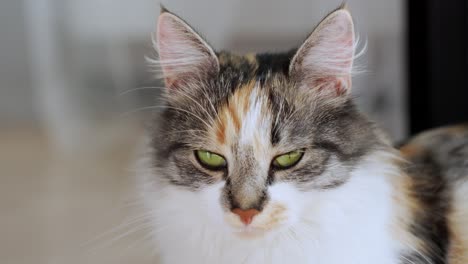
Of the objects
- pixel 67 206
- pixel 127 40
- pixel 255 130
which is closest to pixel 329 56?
pixel 255 130

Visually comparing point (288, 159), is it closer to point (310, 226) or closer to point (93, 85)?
point (310, 226)

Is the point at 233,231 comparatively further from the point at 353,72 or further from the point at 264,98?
the point at 353,72

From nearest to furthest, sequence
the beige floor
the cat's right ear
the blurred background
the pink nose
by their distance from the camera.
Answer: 1. the pink nose
2. the cat's right ear
3. the beige floor
4. the blurred background

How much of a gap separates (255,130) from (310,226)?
0.68 feet

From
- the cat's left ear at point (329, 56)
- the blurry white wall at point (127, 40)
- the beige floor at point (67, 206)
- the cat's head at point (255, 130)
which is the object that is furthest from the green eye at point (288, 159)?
the blurry white wall at point (127, 40)

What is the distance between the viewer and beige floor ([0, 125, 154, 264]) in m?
1.74

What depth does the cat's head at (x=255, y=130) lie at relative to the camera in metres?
1.04

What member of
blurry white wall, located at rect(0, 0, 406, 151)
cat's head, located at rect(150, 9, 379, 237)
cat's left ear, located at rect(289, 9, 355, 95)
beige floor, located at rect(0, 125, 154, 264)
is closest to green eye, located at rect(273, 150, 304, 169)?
cat's head, located at rect(150, 9, 379, 237)

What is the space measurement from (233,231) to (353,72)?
15.1 inches

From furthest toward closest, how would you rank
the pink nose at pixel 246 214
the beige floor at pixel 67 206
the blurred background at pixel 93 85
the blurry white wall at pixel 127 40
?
1. the blurry white wall at pixel 127 40
2. the blurred background at pixel 93 85
3. the beige floor at pixel 67 206
4. the pink nose at pixel 246 214

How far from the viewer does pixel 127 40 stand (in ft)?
10.7

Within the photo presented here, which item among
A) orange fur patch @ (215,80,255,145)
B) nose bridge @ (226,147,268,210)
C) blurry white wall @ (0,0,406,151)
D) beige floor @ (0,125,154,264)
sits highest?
orange fur patch @ (215,80,255,145)

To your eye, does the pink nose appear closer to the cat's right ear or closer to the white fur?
the white fur

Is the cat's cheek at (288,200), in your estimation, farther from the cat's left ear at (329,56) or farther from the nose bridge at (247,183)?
the cat's left ear at (329,56)
